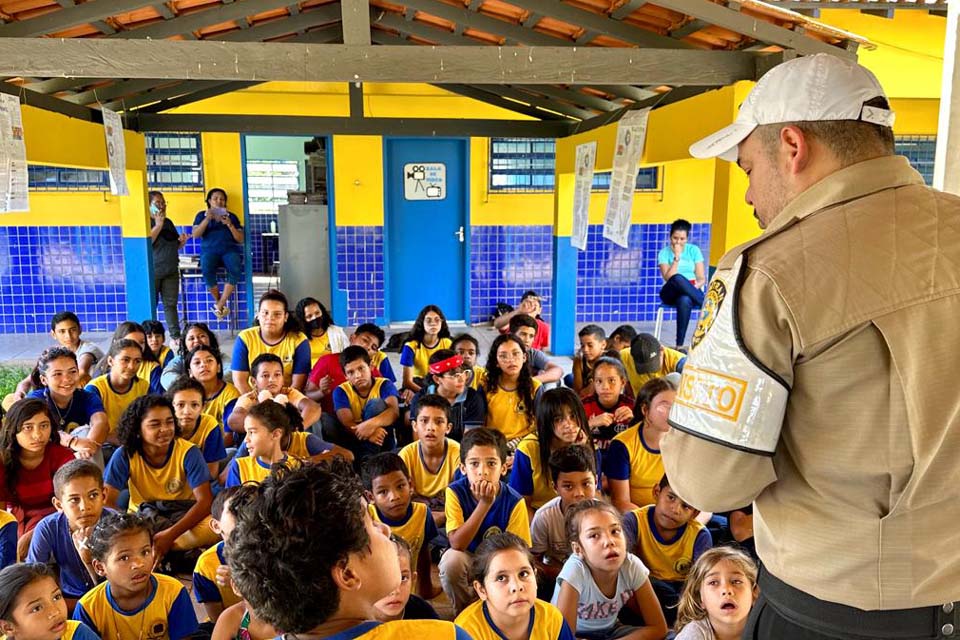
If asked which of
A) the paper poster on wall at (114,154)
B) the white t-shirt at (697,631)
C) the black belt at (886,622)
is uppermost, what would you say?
the paper poster on wall at (114,154)

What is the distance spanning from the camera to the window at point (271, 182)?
1352 centimetres

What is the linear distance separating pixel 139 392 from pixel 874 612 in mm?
4317

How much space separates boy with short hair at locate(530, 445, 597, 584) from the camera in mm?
3252

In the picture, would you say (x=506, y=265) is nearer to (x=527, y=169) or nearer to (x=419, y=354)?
(x=527, y=169)

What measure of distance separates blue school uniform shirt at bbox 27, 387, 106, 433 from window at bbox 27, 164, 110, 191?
18.1ft

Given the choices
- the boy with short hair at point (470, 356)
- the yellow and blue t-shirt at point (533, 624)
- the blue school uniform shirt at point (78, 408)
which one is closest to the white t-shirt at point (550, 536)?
the yellow and blue t-shirt at point (533, 624)

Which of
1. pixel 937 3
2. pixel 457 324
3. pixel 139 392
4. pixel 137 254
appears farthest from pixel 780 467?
pixel 457 324

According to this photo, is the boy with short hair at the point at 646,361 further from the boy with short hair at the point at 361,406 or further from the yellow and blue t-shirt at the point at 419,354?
the boy with short hair at the point at 361,406

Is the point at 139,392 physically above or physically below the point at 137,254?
below

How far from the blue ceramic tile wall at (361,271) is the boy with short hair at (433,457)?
6021 mm

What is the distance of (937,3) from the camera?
505 centimetres

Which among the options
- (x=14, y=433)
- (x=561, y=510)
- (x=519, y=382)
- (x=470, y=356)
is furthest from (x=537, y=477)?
(x=14, y=433)

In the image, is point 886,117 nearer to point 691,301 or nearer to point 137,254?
point 691,301

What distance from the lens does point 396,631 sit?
113 centimetres
